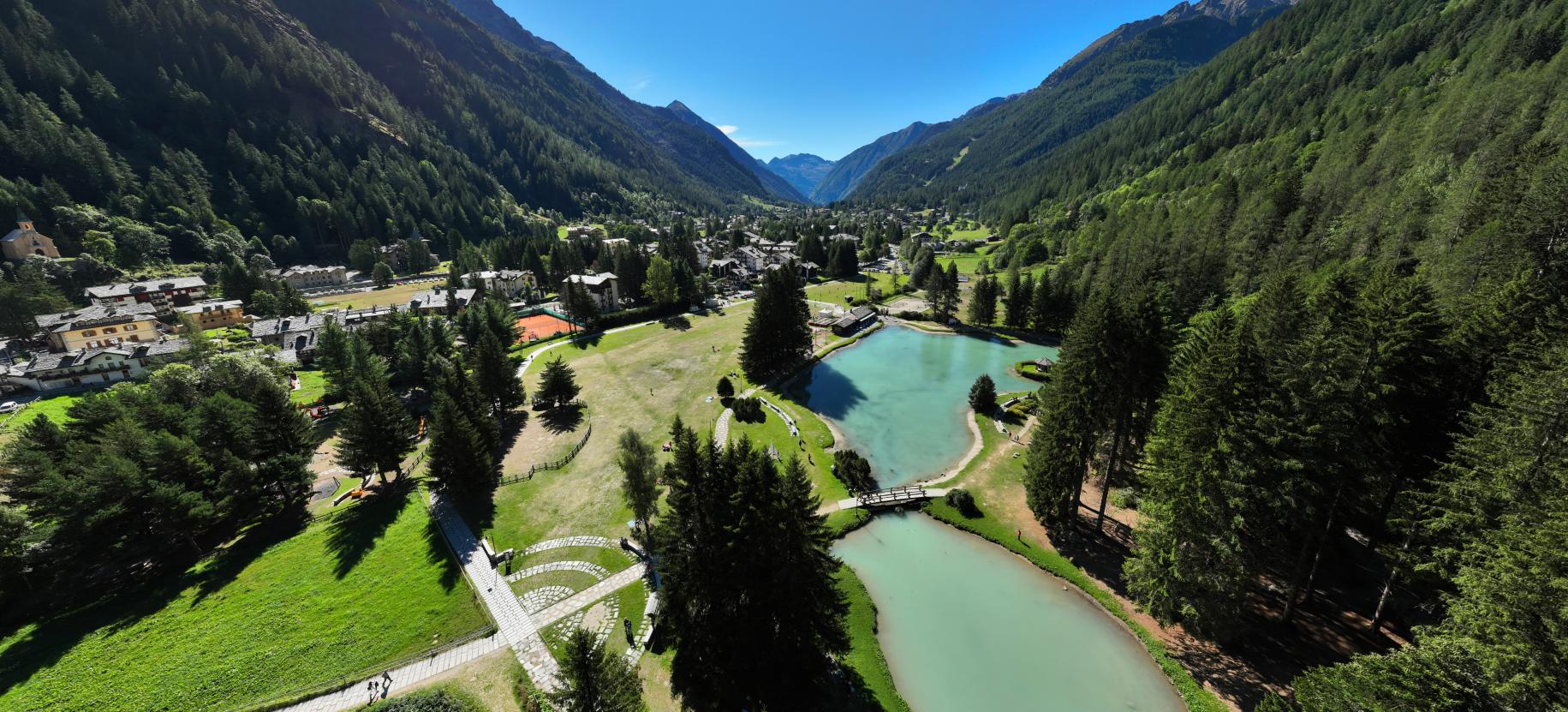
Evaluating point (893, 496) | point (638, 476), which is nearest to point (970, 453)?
point (893, 496)

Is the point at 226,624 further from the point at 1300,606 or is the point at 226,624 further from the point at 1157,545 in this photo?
the point at 1300,606

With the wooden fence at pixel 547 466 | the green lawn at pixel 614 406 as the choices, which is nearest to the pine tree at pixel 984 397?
the green lawn at pixel 614 406

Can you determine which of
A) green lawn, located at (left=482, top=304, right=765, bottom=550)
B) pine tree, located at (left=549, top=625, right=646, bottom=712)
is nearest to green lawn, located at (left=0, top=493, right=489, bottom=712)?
green lawn, located at (left=482, top=304, right=765, bottom=550)

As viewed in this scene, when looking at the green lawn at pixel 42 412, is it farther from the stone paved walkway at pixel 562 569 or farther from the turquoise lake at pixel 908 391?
the turquoise lake at pixel 908 391

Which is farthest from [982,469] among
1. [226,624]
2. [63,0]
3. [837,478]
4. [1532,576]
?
[63,0]

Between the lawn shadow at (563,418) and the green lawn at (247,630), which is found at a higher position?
the lawn shadow at (563,418)

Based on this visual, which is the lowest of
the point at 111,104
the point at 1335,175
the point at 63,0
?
the point at 1335,175
